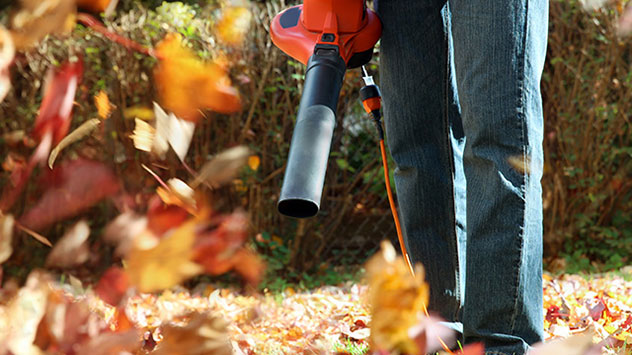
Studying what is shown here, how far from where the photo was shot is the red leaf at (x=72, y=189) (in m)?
0.52

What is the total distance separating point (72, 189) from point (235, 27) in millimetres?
3413

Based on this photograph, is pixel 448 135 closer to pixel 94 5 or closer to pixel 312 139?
pixel 312 139

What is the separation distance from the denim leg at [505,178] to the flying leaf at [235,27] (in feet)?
8.88

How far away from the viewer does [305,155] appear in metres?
0.84

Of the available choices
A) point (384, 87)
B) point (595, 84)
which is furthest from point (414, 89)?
point (595, 84)

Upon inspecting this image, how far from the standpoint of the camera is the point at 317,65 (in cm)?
110

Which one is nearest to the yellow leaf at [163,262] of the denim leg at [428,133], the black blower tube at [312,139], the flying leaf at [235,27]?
the black blower tube at [312,139]

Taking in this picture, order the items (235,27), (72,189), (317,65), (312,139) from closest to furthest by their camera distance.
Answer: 1. (72,189)
2. (312,139)
3. (317,65)
4. (235,27)

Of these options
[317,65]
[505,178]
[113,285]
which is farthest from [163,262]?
[505,178]

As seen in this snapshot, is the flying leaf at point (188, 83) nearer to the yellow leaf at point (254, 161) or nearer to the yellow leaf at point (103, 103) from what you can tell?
the yellow leaf at point (103, 103)

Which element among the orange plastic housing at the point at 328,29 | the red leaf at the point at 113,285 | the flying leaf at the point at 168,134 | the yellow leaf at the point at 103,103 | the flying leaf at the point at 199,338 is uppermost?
the orange plastic housing at the point at 328,29

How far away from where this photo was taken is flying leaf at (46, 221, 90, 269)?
0.52 m

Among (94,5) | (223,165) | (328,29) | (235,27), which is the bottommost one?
(223,165)

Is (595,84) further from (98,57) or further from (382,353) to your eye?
(382,353)
